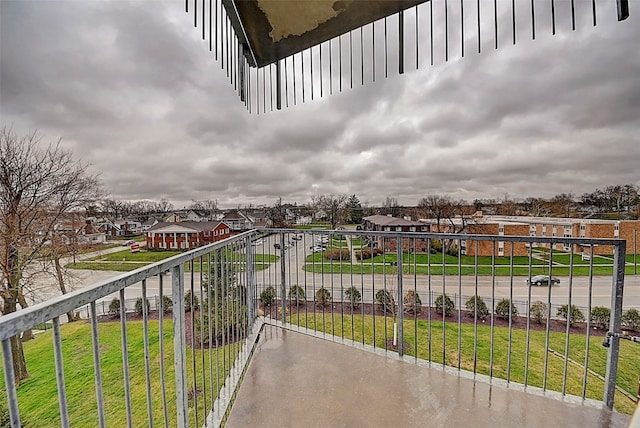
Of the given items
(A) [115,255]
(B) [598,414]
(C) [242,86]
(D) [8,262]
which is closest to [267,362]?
(B) [598,414]

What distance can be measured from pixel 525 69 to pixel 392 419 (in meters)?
8.21

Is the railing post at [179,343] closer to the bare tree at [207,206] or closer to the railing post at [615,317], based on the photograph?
the railing post at [615,317]

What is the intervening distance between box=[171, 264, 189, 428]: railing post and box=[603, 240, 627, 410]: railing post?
2321 mm

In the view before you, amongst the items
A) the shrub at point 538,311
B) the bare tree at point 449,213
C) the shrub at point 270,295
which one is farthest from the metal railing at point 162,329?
the shrub at point 538,311

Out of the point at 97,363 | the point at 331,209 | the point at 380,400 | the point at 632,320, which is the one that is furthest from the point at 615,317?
the point at 632,320

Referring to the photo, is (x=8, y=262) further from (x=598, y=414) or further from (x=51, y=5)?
(x=598, y=414)

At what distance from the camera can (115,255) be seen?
11.2 m

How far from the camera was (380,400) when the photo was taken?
1785mm

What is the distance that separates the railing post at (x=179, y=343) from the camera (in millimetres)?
1179

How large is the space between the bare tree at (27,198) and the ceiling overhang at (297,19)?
809 cm

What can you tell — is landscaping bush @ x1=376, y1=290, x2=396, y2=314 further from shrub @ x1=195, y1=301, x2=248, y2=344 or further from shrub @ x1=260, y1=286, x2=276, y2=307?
shrub @ x1=195, y1=301, x2=248, y2=344

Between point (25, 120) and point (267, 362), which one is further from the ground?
point (25, 120)

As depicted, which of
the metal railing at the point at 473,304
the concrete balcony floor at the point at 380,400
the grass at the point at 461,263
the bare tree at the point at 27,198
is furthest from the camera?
the bare tree at the point at 27,198

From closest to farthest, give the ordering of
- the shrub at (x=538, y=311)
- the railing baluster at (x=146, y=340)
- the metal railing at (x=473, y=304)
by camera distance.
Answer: the railing baluster at (x=146, y=340)
the metal railing at (x=473, y=304)
the shrub at (x=538, y=311)
